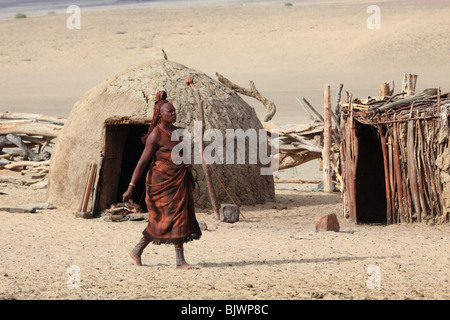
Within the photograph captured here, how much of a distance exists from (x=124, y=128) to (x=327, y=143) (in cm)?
388

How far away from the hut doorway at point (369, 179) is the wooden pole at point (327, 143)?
6.36ft

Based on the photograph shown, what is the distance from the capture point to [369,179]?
38.6ft

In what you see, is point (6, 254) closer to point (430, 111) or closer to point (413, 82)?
point (430, 111)

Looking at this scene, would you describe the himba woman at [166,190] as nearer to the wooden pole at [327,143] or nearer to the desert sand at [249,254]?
the desert sand at [249,254]

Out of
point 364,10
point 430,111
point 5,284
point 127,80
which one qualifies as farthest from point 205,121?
point 364,10

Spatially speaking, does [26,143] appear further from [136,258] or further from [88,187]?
[136,258]

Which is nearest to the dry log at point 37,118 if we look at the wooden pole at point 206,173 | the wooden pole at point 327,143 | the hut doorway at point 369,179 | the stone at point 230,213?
the wooden pole at point 327,143

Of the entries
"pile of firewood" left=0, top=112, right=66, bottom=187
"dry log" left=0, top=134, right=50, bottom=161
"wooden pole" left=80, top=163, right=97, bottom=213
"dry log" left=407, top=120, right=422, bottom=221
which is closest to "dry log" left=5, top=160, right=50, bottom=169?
"pile of firewood" left=0, top=112, right=66, bottom=187

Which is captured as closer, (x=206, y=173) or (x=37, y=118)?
(x=206, y=173)

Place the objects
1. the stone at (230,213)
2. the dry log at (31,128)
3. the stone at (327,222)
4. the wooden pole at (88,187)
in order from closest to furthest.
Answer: the stone at (327,222), the stone at (230,213), the wooden pole at (88,187), the dry log at (31,128)

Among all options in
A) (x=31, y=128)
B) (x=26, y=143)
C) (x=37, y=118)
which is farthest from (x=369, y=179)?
(x=26, y=143)

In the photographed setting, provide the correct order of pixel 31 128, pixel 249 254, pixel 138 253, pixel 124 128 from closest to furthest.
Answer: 1. pixel 138 253
2. pixel 249 254
3. pixel 124 128
4. pixel 31 128

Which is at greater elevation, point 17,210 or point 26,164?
point 26,164

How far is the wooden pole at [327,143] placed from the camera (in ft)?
44.0
